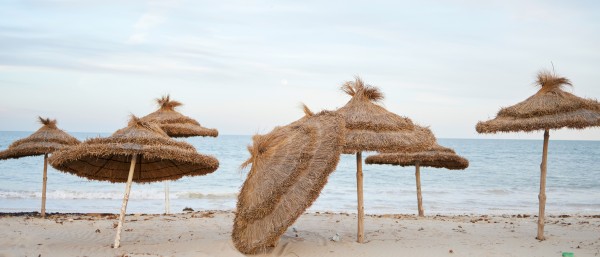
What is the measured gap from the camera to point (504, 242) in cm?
970

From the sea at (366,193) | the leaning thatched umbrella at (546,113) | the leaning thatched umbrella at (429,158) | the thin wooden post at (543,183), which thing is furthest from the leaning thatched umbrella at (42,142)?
the thin wooden post at (543,183)

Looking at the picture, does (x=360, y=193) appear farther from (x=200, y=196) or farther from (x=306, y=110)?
(x=200, y=196)

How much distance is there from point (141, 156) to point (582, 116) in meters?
7.15

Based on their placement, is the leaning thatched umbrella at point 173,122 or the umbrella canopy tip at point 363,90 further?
the leaning thatched umbrella at point 173,122

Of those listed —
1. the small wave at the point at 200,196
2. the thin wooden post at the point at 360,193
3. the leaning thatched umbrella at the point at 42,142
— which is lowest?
the small wave at the point at 200,196

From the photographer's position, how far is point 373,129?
28.4 ft

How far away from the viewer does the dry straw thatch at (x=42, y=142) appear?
44.9ft

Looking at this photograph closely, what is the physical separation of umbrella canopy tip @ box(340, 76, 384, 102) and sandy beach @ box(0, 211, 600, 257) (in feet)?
7.92

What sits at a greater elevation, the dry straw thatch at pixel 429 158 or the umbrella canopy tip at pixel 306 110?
the umbrella canopy tip at pixel 306 110

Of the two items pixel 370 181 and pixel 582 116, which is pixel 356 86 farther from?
pixel 370 181

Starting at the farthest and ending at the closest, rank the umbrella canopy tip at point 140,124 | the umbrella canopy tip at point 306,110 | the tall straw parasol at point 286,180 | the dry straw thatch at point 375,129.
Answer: the umbrella canopy tip at point 306,110 → the umbrella canopy tip at point 140,124 → the dry straw thatch at point 375,129 → the tall straw parasol at point 286,180

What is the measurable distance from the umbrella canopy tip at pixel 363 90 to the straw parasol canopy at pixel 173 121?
22.5ft

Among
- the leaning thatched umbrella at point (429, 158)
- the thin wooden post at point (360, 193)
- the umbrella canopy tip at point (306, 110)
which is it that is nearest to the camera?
the thin wooden post at point (360, 193)

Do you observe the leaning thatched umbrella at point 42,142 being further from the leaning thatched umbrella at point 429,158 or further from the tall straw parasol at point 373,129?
the tall straw parasol at point 373,129
